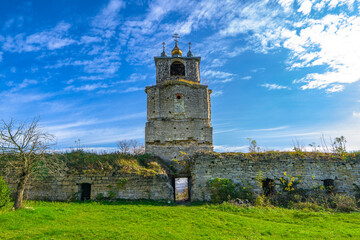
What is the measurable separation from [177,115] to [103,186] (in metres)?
8.59

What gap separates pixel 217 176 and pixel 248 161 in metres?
1.90

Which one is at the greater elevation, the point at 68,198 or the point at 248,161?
the point at 248,161

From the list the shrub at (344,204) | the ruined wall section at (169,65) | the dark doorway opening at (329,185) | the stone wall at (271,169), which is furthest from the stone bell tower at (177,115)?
the shrub at (344,204)

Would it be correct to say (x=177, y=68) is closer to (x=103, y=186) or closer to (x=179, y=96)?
(x=179, y=96)

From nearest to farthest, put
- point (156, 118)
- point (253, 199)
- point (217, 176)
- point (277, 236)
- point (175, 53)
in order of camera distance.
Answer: point (277, 236), point (253, 199), point (217, 176), point (156, 118), point (175, 53)

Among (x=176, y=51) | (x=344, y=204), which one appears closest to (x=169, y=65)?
(x=176, y=51)

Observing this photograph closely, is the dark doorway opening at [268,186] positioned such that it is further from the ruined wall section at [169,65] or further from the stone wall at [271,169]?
the ruined wall section at [169,65]

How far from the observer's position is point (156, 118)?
1702 centimetres

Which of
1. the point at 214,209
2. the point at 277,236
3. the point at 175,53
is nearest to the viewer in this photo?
the point at 277,236

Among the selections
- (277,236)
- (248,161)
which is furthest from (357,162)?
(277,236)

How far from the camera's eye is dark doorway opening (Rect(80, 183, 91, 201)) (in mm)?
10648

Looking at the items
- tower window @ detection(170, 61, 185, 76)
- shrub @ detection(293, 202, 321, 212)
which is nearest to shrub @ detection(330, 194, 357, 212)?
shrub @ detection(293, 202, 321, 212)

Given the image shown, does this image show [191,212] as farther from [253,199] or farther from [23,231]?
[23,231]

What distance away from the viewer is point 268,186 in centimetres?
1115
